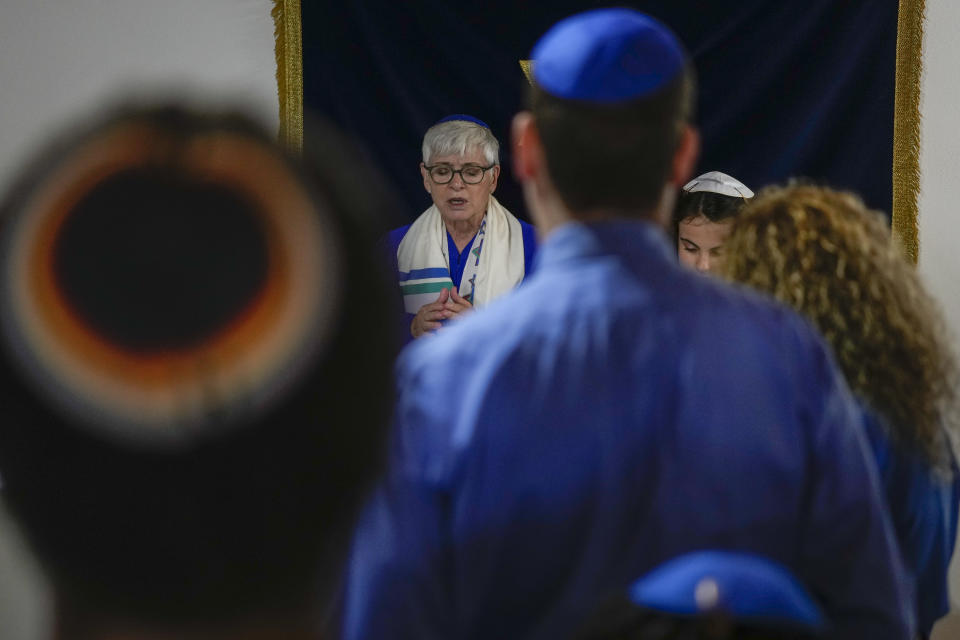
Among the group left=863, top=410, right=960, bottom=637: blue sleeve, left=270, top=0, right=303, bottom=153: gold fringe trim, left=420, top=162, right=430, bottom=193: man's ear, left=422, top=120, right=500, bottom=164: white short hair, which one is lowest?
left=863, top=410, right=960, bottom=637: blue sleeve

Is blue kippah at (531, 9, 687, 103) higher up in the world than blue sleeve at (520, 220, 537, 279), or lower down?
higher up

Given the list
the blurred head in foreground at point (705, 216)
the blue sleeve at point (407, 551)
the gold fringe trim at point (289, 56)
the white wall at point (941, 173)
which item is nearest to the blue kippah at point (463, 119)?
the gold fringe trim at point (289, 56)

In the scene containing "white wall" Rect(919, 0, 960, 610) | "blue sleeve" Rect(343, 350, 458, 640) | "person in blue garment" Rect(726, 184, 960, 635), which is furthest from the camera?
"white wall" Rect(919, 0, 960, 610)

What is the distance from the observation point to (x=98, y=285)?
229mm

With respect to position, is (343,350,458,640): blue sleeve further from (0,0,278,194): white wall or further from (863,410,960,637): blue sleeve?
(0,0,278,194): white wall

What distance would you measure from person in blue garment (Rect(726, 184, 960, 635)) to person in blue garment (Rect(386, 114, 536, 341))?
1401 mm

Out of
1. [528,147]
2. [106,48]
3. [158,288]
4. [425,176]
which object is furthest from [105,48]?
[158,288]

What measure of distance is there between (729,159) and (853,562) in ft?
7.25

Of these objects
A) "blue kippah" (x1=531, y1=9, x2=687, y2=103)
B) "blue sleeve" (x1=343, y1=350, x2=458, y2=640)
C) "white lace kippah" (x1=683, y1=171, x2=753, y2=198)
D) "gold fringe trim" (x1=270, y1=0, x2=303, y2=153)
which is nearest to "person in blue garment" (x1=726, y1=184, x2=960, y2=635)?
"blue kippah" (x1=531, y1=9, x2=687, y2=103)

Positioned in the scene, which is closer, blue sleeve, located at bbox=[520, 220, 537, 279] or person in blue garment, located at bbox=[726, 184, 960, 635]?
person in blue garment, located at bbox=[726, 184, 960, 635]

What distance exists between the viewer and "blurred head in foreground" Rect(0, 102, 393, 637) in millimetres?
232

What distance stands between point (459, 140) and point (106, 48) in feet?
3.40

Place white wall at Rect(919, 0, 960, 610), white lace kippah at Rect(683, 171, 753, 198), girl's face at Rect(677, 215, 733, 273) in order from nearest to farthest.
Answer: girl's face at Rect(677, 215, 733, 273) < white lace kippah at Rect(683, 171, 753, 198) < white wall at Rect(919, 0, 960, 610)

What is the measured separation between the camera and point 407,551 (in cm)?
71
